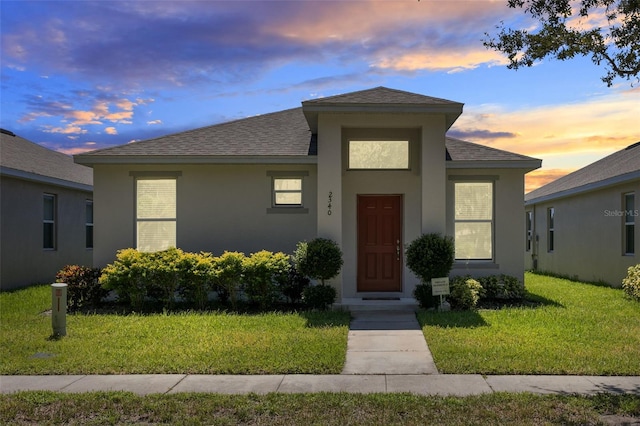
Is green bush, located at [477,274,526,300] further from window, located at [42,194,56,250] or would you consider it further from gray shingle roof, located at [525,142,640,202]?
window, located at [42,194,56,250]

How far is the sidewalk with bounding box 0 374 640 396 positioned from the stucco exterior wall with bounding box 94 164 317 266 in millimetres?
6699

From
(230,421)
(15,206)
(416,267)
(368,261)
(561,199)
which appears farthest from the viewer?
(561,199)

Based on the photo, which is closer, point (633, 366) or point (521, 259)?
point (633, 366)

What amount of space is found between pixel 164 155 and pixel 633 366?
419 inches

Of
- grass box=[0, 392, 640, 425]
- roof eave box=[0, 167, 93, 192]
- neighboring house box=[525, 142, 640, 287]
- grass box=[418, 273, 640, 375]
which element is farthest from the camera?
neighboring house box=[525, 142, 640, 287]

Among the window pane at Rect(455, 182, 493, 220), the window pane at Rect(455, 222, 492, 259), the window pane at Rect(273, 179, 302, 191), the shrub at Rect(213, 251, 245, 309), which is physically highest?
the window pane at Rect(273, 179, 302, 191)

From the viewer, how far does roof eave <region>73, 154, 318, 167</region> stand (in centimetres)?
1373

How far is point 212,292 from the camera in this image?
13977mm

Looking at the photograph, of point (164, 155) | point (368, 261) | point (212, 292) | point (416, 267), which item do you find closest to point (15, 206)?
point (164, 155)

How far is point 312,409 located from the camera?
610 cm

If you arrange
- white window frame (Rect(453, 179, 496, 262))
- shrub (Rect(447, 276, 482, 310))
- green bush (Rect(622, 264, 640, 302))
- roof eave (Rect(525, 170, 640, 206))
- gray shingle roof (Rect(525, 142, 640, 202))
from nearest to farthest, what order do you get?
shrub (Rect(447, 276, 482, 310)), green bush (Rect(622, 264, 640, 302)), white window frame (Rect(453, 179, 496, 262)), roof eave (Rect(525, 170, 640, 206)), gray shingle roof (Rect(525, 142, 640, 202))

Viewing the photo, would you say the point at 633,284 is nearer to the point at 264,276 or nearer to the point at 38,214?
the point at 264,276

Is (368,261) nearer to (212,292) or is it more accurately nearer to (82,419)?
(212,292)

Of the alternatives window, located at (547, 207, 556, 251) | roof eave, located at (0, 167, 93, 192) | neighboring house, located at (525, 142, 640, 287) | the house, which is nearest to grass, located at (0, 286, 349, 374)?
the house
